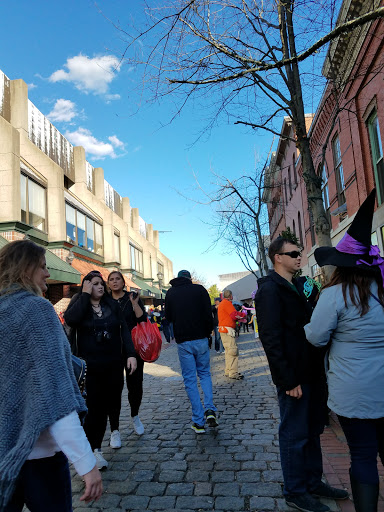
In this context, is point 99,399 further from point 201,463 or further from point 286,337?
point 286,337

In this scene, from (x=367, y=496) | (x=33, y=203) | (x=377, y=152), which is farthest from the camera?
(x=33, y=203)

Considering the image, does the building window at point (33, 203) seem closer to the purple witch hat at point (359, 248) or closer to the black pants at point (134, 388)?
the black pants at point (134, 388)

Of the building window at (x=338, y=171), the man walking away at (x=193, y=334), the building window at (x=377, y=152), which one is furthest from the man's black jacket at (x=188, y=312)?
the building window at (x=338, y=171)

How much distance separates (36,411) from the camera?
1.56 meters

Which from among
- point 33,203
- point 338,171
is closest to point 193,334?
point 338,171

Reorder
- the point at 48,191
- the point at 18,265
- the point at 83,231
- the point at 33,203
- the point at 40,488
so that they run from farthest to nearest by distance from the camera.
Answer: the point at 83,231
the point at 48,191
the point at 33,203
the point at 18,265
the point at 40,488

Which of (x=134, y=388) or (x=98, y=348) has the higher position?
(x=98, y=348)

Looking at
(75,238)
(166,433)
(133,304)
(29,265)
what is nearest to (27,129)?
(75,238)

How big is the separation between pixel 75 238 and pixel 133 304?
58.3 ft

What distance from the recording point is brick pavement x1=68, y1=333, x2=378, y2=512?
121 inches

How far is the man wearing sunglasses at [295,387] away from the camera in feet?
9.43

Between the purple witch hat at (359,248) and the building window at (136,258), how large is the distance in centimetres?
3364

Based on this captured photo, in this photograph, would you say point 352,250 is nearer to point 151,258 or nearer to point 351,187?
point 351,187

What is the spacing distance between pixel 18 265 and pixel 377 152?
11.2 meters
